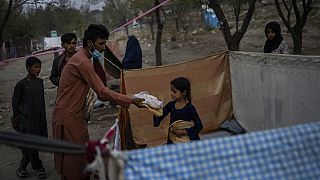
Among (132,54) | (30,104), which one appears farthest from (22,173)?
(132,54)

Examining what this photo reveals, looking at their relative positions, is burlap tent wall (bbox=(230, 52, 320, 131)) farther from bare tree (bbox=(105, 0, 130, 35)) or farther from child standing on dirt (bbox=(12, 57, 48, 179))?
bare tree (bbox=(105, 0, 130, 35))

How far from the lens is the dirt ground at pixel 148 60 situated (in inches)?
262

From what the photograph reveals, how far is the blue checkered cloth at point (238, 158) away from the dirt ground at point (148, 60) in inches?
161

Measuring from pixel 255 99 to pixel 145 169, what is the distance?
14.7 feet

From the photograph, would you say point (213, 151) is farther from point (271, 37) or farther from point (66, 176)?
point (271, 37)

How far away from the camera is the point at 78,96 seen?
153 inches

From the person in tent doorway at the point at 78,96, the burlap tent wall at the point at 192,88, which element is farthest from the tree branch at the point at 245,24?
the person in tent doorway at the point at 78,96

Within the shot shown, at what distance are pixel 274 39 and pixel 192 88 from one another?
1.38 metres

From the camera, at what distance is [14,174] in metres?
5.91

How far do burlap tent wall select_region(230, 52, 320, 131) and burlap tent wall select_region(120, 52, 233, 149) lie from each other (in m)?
0.18

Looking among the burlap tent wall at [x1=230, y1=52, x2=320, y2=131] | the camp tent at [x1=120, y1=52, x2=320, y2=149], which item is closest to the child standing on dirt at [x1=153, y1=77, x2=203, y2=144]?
the camp tent at [x1=120, y1=52, x2=320, y2=149]

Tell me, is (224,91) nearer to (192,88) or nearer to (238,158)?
(192,88)

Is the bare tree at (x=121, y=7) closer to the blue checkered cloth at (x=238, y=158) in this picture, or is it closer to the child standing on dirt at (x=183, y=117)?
the child standing on dirt at (x=183, y=117)

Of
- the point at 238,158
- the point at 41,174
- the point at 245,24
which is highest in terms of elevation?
the point at 245,24
